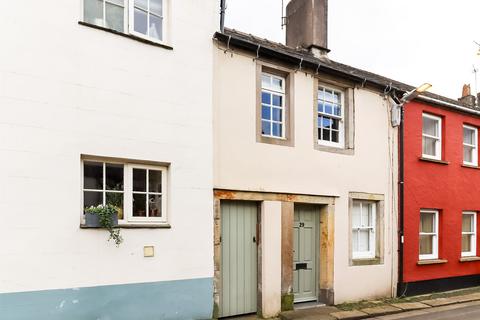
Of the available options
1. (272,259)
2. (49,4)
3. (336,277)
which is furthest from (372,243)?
(49,4)

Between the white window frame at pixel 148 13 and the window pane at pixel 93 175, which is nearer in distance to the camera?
the window pane at pixel 93 175

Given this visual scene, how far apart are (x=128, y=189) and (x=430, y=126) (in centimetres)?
969

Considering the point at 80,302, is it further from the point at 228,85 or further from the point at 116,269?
the point at 228,85

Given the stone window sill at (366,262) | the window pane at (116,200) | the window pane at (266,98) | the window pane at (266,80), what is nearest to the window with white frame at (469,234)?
the stone window sill at (366,262)

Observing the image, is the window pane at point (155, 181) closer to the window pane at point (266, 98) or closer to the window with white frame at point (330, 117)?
the window pane at point (266, 98)

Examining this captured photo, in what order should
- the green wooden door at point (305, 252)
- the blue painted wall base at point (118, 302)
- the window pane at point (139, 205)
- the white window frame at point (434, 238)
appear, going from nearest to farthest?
the blue painted wall base at point (118, 302), the window pane at point (139, 205), the green wooden door at point (305, 252), the white window frame at point (434, 238)

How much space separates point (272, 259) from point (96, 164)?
4.09m

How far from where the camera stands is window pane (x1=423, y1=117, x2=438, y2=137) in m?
13.4

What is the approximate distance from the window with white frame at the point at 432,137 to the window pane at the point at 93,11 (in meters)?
9.55

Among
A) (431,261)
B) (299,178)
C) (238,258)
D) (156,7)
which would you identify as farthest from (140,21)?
(431,261)

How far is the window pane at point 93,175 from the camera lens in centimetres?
727

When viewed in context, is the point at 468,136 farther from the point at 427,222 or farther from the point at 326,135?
the point at 326,135

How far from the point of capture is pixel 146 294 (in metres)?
7.57

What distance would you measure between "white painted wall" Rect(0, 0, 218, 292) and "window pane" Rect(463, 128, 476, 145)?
9.84 m
